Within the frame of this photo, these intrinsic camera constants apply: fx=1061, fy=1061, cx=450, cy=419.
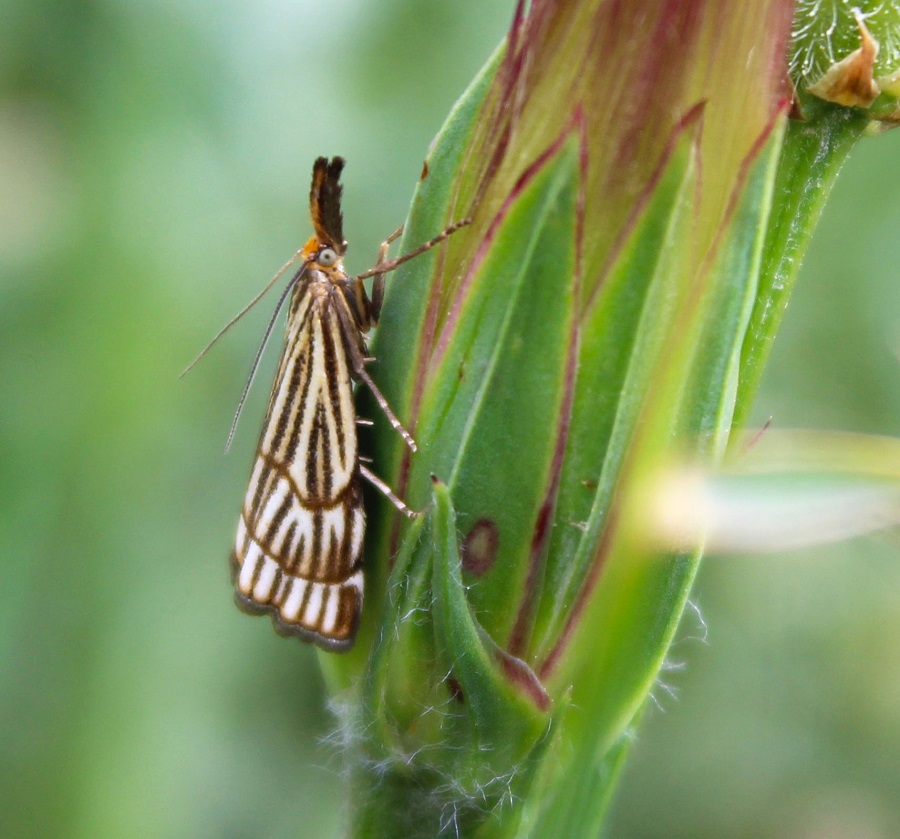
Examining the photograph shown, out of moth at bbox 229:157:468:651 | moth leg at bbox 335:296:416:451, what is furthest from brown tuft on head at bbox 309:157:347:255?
moth leg at bbox 335:296:416:451

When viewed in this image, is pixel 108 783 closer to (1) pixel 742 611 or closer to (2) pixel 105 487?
(2) pixel 105 487

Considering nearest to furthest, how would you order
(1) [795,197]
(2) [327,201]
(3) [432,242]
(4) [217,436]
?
1. (1) [795,197]
2. (3) [432,242]
3. (2) [327,201]
4. (4) [217,436]

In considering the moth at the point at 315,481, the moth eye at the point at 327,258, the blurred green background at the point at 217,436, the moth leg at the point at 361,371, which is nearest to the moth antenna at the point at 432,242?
the moth at the point at 315,481

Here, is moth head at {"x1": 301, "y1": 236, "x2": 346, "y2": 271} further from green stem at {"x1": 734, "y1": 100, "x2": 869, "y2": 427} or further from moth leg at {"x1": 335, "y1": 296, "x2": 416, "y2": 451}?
green stem at {"x1": 734, "y1": 100, "x2": 869, "y2": 427}

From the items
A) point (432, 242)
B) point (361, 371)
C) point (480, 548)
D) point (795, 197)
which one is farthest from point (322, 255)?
point (795, 197)

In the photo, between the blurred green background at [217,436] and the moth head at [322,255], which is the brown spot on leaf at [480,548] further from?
the blurred green background at [217,436]

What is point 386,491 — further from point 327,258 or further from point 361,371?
point 327,258

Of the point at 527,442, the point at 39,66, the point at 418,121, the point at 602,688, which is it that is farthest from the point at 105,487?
the point at 602,688
